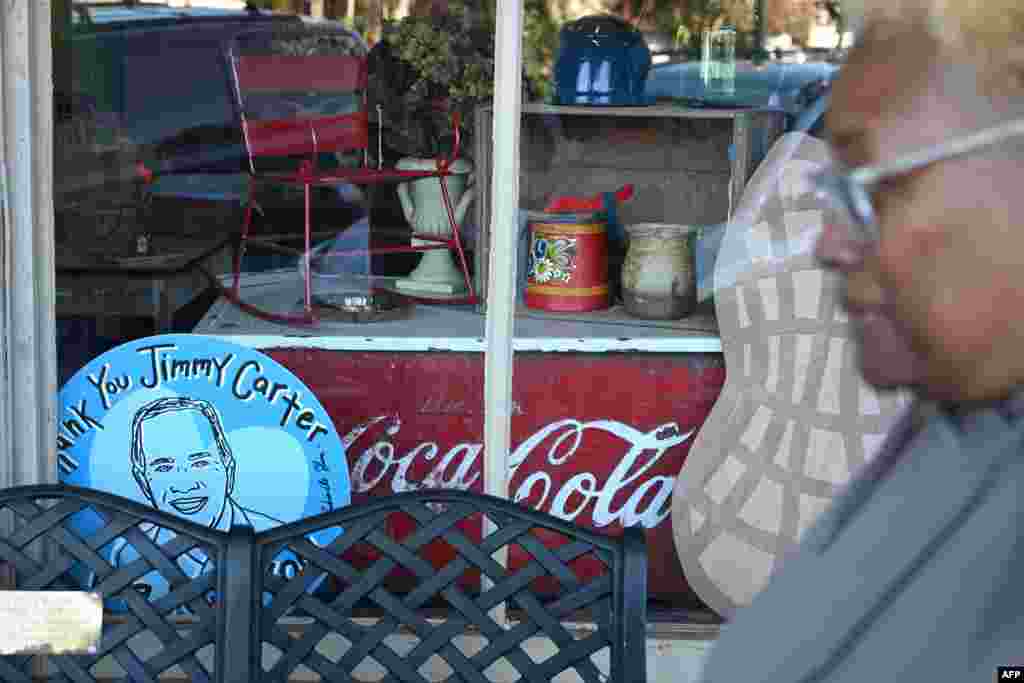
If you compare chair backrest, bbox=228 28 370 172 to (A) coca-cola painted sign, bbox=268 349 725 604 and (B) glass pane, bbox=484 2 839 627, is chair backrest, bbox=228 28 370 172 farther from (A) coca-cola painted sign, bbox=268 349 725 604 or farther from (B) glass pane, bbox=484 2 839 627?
(A) coca-cola painted sign, bbox=268 349 725 604

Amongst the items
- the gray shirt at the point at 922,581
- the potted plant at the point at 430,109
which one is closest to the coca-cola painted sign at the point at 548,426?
the potted plant at the point at 430,109

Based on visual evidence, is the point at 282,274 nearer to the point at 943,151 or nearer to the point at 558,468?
the point at 558,468

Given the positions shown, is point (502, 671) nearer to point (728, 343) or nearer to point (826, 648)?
point (728, 343)

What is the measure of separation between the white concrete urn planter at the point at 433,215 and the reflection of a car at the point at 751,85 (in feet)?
1.70

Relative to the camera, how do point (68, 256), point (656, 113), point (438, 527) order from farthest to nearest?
point (656, 113), point (68, 256), point (438, 527)

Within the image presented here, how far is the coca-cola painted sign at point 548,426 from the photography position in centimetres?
301

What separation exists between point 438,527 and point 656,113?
53.4 inches

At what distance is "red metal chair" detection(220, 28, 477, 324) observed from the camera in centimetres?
330

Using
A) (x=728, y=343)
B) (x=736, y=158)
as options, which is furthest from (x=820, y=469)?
(x=736, y=158)

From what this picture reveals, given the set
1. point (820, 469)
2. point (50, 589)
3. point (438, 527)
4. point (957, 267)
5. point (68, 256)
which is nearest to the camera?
point (957, 267)

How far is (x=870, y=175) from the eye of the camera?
0.74 m

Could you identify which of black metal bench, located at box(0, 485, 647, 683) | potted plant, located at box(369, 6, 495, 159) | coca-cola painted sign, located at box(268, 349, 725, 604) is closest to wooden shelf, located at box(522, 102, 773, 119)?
potted plant, located at box(369, 6, 495, 159)

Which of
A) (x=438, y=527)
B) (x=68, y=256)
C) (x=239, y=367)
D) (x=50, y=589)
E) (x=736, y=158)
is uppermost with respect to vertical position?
(x=736, y=158)

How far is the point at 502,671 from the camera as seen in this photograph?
9.50ft
